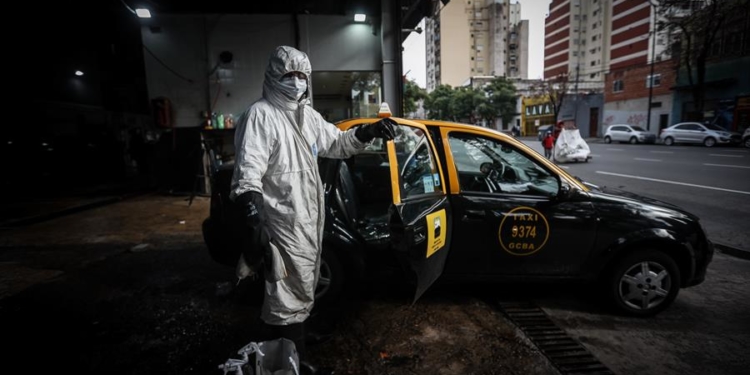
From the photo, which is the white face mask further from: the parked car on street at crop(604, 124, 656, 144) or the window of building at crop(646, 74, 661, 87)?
the window of building at crop(646, 74, 661, 87)

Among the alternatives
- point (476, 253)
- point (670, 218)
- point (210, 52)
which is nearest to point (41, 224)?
point (210, 52)

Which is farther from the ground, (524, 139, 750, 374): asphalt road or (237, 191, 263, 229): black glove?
(237, 191, 263, 229): black glove

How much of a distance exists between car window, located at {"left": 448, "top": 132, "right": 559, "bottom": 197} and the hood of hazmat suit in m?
1.45

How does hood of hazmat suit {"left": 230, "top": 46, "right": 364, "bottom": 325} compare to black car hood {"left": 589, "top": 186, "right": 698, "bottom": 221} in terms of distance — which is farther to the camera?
black car hood {"left": 589, "top": 186, "right": 698, "bottom": 221}

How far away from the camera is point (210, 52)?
9.59m

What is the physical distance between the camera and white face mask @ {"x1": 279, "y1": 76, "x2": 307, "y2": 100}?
2.18m

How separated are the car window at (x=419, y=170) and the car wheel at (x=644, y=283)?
1.65 metres

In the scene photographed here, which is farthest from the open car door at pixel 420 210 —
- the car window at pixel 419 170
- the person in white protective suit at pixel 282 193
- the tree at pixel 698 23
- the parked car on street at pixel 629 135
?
the tree at pixel 698 23

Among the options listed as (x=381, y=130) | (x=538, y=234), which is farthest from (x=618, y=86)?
(x=381, y=130)

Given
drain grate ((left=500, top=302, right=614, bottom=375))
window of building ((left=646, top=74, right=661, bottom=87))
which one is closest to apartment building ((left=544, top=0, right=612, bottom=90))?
window of building ((left=646, top=74, right=661, bottom=87))

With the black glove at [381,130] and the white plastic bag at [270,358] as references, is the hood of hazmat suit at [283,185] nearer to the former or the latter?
the white plastic bag at [270,358]

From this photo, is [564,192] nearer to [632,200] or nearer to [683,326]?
[632,200]

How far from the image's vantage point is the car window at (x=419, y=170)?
2.85m

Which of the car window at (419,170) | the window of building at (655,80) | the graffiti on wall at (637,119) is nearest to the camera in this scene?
the car window at (419,170)
